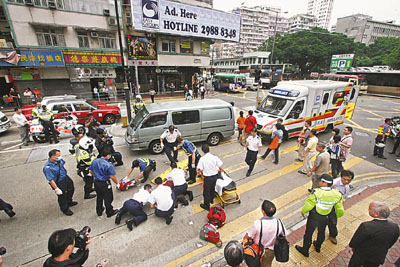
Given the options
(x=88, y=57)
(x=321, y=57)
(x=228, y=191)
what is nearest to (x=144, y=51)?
(x=88, y=57)

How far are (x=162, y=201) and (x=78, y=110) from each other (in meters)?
9.80

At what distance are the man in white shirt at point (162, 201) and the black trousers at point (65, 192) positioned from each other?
222 cm

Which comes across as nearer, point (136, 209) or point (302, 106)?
point (136, 209)

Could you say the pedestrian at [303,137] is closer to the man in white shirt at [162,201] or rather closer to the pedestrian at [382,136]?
the pedestrian at [382,136]

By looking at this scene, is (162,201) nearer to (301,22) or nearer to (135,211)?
(135,211)

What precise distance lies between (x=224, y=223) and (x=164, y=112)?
4942 mm

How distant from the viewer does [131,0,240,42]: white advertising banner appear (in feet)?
63.6

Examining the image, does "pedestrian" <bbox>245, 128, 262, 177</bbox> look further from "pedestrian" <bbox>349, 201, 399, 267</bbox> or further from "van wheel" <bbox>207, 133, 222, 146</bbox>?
"pedestrian" <bbox>349, 201, 399, 267</bbox>

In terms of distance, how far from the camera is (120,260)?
369 centimetres

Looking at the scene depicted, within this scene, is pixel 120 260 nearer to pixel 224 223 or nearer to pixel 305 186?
pixel 224 223

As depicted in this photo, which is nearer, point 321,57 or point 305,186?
point 305,186

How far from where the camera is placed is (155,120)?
7.75m

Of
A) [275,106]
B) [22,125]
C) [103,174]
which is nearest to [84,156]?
[103,174]

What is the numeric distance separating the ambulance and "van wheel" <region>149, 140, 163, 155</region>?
4674 mm
